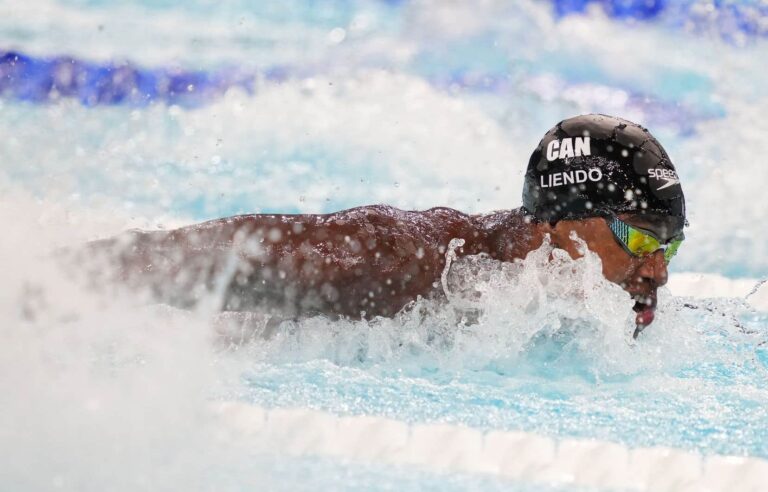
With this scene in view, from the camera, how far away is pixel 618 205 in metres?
2.79

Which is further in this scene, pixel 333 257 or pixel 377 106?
pixel 377 106

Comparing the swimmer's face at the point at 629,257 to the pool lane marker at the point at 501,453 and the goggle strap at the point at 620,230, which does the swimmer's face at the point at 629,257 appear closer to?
the goggle strap at the point at 620,230

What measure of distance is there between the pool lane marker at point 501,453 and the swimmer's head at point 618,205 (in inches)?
34.0

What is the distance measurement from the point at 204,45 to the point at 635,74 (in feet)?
13.5

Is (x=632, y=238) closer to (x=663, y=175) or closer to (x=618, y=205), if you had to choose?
(x=618, y=205)

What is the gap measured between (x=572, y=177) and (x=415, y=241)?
591mm

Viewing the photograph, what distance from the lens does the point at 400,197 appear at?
25.3 ft

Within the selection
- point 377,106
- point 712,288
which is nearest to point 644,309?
point 712,288

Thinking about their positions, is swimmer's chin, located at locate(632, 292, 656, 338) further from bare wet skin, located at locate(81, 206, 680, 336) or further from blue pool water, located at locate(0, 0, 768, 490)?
blue pool water, located at locate(0, 0, 768, 490)

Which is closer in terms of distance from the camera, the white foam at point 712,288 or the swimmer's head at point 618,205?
the swimmer's head at point 618,205

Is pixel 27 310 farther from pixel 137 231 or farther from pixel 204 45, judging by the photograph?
pixel 204 45

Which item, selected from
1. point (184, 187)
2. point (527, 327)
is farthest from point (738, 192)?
point (527, 327)

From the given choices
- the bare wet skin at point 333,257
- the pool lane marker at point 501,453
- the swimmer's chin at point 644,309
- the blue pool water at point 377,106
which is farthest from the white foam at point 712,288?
the pool lane marker at point 501,453

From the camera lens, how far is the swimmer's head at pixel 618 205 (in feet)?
9.14
